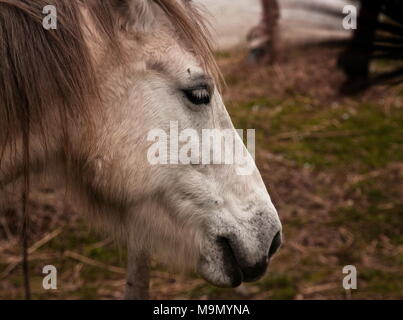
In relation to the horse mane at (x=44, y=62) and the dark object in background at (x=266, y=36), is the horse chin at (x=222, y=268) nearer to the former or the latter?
the horse mane at (x=44, y=62)

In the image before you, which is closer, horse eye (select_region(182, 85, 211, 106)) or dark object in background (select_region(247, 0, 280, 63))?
horse eye (select_region(182, 85, 211, 106))

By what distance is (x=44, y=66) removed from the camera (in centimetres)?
171

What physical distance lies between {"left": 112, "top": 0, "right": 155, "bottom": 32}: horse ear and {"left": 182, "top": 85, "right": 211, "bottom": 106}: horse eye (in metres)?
0.26

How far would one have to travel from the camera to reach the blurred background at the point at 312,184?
10.9ft

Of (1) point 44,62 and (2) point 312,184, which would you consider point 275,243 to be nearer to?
(1) point 44,62

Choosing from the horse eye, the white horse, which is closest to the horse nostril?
the white horse

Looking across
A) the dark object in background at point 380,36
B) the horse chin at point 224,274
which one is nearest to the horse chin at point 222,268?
the horse chin at point 224,274

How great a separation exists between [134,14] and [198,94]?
1.13ft

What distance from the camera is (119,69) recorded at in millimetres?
1811

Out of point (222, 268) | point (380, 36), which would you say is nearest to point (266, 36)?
point (380, 36)

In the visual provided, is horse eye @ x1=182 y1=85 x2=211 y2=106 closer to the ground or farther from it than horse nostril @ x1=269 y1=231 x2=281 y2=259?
farther from it

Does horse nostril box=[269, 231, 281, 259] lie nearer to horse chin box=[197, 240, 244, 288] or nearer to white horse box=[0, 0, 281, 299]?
white horse box=[0, 0, 281, 299]

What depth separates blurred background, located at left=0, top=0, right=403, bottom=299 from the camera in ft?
10.9

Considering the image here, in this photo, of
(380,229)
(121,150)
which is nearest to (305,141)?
(380,229)
